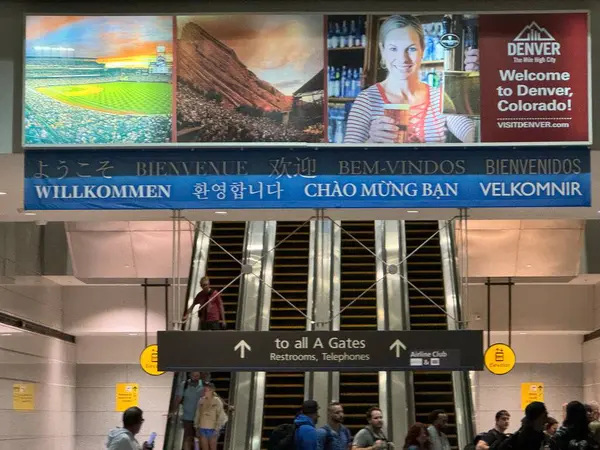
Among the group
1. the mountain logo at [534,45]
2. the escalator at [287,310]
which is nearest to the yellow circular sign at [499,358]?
the escalator at [287,310]

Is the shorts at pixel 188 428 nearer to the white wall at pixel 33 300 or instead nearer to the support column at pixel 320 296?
the support column at pixel 320 296

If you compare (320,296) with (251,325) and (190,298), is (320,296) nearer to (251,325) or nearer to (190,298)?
(251,325)

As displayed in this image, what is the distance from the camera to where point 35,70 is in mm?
12047

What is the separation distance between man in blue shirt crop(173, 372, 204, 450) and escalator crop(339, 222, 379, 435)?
8.74ft

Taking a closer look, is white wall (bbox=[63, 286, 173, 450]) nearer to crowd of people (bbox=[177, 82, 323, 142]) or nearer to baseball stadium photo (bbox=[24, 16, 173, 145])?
baseball stadium photo (bbox=[24, 16, 173, 145])

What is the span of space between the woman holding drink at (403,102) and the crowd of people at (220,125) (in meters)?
0.52

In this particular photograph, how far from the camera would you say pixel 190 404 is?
1495cm

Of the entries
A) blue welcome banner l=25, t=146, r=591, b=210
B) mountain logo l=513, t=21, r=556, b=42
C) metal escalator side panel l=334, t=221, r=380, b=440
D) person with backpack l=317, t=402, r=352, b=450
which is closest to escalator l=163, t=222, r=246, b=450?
metal escalator side panel l=334, t=221, r=380, b=440

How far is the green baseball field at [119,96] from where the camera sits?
1211 centimetres

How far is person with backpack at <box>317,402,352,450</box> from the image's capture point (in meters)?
11.3

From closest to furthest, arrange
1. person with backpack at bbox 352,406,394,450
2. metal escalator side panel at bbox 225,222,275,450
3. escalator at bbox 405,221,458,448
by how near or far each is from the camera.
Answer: person with backpack at bbox 352,406,394,450
metal escalator side panel at bbox 225,222,275,450
escalator at bbox 405,221,458,448

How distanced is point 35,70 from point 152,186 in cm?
170

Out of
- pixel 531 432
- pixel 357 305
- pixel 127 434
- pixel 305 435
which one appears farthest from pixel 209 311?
pixel 531 432

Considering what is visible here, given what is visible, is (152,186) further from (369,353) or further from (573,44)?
(573,44)
